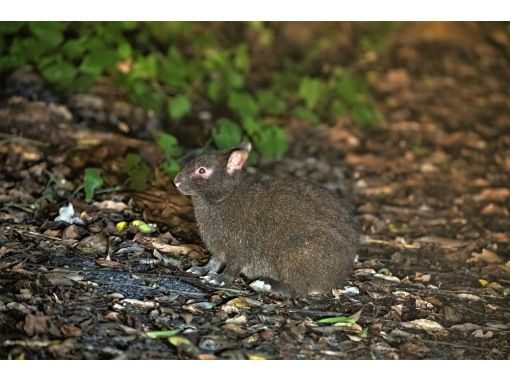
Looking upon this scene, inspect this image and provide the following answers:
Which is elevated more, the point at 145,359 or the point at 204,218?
the point at 204,218

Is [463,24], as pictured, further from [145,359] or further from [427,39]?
[145,359]

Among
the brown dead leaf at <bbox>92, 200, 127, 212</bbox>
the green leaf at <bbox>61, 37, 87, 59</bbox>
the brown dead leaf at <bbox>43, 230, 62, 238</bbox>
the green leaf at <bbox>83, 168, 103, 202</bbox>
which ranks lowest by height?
the brown dead leaf at <bbox>43, 230, 62, 238</bbox>

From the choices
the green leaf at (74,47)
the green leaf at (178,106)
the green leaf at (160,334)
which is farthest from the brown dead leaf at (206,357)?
the green leaf at (74,47)

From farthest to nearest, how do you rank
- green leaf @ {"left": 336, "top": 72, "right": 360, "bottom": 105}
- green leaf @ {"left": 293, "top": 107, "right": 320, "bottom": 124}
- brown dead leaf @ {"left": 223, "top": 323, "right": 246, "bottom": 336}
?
green leaf @ {"left": 336, "top": 72, "right": 360, "bottom": 105}
green leaf @ {"left": 293, "top": 107, "right": 320, "bottom": 124}
brown dead leaf @ {"left": 223, "top": 323, "right": 246, "bottom": 336}

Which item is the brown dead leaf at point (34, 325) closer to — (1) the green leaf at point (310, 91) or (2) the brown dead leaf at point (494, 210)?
(2) the brown dead leaf at point (494, 210)

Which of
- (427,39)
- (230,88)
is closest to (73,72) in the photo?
(230,88)

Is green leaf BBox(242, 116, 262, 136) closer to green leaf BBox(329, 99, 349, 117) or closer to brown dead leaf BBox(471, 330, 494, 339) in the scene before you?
green leaf BBox(329, 99, 349, 117)

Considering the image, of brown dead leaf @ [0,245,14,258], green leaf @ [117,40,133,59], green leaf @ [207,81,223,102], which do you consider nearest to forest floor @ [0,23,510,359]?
brown dead leaf @ [0,245,14,258]
